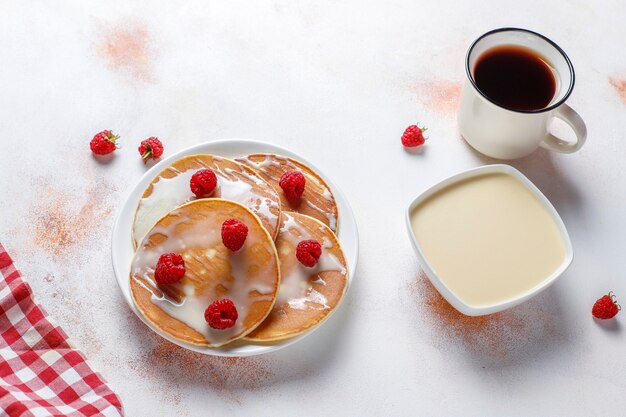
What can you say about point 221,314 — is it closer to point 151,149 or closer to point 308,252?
point 308,252

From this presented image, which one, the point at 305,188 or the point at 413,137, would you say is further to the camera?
the point at 413,137

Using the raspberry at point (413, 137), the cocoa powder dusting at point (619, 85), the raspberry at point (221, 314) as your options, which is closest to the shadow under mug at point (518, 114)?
the raspberry at point (413, 137)

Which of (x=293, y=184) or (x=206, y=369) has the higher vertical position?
(x=293, y=184)

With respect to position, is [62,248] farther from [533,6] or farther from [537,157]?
[533,6]

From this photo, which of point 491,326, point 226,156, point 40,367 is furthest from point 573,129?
point 40,367

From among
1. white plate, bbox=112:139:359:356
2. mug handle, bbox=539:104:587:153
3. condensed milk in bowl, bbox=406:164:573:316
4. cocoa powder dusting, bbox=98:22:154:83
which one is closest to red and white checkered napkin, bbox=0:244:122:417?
white plate, bbox=112:139:359:356

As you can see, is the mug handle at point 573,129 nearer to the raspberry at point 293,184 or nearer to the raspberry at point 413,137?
the raspberry at point 413,137
